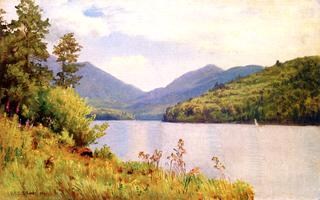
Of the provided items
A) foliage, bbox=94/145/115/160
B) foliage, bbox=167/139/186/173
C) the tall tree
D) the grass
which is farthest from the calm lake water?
the tall tree

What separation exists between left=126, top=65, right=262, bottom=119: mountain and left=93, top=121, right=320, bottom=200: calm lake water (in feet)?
0.78

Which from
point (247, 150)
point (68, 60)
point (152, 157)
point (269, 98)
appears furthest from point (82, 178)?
point (269, 98)

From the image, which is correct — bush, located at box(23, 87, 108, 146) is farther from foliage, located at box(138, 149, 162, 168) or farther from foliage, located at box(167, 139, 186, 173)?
foliage, located at box(167, 139, 186, 173)

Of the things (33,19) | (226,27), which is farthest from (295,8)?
(33,19)

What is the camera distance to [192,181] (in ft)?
19.1

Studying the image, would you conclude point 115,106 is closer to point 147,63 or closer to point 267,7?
point 147,63

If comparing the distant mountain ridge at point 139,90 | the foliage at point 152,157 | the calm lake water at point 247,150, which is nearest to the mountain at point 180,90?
the distant mountain ridge at point 139,90

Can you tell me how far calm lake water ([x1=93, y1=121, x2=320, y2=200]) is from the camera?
7051mm

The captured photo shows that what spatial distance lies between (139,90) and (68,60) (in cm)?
129

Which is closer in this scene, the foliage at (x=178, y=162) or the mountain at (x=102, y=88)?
the foliage at (x=178, y=162)

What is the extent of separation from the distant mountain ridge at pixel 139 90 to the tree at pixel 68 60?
104 millimetres

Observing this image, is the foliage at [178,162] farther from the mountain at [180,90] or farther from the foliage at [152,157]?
the mountain at [180,90]

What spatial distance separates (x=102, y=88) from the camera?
7465mm

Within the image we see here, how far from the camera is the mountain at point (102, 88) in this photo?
7.44m
